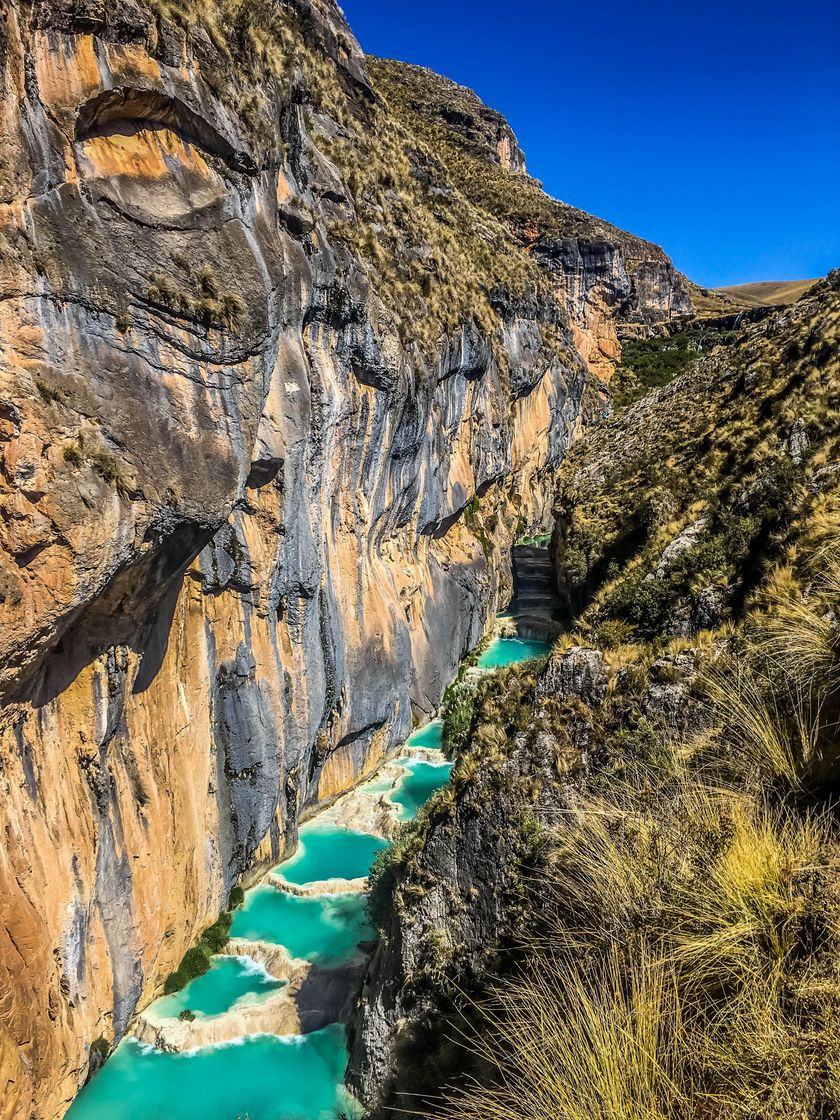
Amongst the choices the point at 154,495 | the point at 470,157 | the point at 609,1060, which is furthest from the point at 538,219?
the point at 609,1060

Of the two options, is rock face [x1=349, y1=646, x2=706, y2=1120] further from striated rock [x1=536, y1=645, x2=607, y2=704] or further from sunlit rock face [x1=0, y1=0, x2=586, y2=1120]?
sunlit rock face [x1=0, y1=0, x2=586, y2=1120]

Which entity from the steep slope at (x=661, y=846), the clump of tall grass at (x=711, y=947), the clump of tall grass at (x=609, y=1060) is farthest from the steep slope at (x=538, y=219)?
the clump of tall grass at (x=609, y=1060)

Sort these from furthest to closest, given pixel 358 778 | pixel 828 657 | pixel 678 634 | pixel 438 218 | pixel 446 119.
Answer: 1. pixel 446 119
2. pixel 438 218
3. pixel 358 778
4. pixel 678 634
5. pixel 828 657

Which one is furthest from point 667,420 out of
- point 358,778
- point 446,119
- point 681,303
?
point 681,303

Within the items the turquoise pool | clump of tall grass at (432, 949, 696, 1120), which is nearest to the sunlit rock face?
the turquoise pool

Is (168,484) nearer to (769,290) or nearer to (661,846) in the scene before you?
(661,846)

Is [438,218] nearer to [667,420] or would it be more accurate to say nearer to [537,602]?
[667,420]
